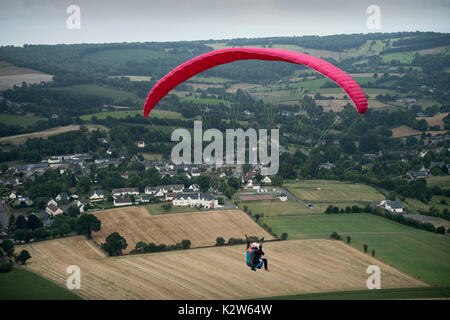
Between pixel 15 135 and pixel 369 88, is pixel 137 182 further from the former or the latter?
pixel 369 88

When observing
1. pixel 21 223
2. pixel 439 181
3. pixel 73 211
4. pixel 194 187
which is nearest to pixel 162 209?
pixel 73 211

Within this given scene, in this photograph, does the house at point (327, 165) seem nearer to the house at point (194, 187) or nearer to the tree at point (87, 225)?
the house at point (194, 187)

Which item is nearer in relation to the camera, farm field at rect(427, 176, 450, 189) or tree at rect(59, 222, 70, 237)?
tree at rect(59, 222, 70, 237)

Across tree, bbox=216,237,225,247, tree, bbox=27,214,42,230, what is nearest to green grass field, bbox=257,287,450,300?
tree, bbox=216,237,225,247

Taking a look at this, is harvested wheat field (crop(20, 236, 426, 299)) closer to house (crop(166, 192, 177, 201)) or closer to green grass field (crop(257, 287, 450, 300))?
green grass field (crop(257, 287, 450, 300))

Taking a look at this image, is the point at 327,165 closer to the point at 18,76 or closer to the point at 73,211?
the point at 73,211

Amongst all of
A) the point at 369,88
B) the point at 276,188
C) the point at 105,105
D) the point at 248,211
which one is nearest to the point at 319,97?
the point at 369,88
